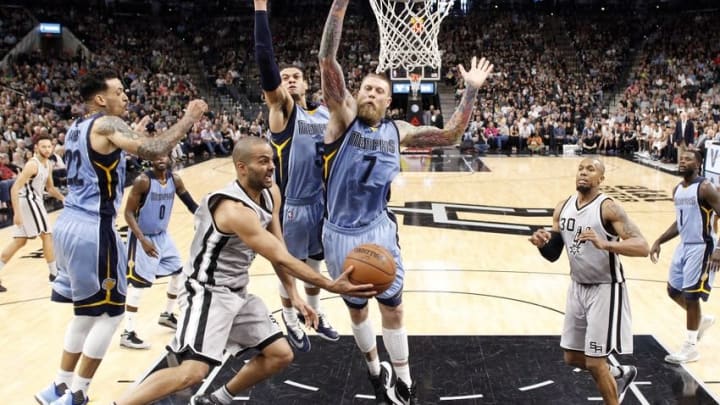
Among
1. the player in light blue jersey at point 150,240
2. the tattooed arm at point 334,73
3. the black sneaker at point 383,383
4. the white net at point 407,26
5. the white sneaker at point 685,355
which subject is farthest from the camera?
the white net at point 407,26

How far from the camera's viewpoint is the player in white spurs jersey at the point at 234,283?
10.6 feet

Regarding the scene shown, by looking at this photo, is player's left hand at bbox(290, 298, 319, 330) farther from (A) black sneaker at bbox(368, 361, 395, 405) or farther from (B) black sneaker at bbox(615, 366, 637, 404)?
(B) black sneaker at bbox(615, 366, 637, 404)

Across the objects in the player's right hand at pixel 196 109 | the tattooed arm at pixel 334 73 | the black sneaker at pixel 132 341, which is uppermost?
the tattooed arm at pixel 334 73

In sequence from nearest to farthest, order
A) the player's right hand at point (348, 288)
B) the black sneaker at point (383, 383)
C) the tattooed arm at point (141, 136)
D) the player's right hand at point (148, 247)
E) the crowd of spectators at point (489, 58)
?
1. the player's right hand at point (348, 288)
2. the tattooed arm at point (141, 136)
3. the black sneaker at point (383, 383)
4. the player's right hand at point (148, 247)
5. the crowd of spectators at point (489, 58)

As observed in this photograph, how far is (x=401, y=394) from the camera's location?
4203mm

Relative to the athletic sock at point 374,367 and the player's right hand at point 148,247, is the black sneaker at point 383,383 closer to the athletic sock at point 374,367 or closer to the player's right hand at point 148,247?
the athletic sock at point 374,367

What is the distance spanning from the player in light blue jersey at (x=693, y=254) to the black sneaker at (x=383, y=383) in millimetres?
2069

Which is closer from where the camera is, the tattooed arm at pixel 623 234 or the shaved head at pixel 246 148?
the shaved head at pixel 246 148

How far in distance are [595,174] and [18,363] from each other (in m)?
4.18

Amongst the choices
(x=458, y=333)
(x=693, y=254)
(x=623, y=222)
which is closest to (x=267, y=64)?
(x=623, y=222)

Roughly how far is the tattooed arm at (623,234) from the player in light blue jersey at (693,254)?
4.62ft

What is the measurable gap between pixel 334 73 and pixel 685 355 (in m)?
3.23

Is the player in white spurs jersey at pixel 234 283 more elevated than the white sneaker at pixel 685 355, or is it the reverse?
the player in white spurs jersey at pixel 234 283

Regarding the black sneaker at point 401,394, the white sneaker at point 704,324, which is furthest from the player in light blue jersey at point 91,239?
the white sneaker at point 704,324
